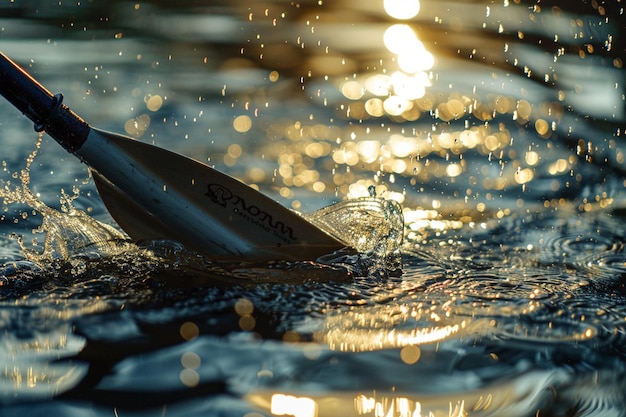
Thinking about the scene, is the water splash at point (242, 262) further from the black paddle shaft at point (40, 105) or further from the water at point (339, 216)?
the black paddle shaft at point (40, 105)

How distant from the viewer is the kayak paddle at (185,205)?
464 centimetres

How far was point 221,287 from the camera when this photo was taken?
14.0 feet

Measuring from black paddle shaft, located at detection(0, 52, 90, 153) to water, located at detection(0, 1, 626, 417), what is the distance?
535mm

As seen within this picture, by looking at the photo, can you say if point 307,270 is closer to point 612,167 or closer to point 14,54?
point 612,167

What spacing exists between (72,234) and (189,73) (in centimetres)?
410

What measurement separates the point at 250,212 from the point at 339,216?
25.4 inches

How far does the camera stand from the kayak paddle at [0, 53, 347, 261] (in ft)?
15.2

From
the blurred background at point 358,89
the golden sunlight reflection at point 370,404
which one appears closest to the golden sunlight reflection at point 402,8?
the blurred background at point 358,89

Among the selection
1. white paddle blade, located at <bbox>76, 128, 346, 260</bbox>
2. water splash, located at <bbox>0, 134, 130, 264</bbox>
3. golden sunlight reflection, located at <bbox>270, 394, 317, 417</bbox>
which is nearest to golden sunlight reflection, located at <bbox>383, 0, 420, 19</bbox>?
white paddle blade, located at <bbox>76, 128, 346, 260</bbox>

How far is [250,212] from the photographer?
486cm

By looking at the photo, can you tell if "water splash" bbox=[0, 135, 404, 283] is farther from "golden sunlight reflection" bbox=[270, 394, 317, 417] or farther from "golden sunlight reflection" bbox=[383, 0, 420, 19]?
"golden sunlight reflection" bbox=[383, 0, 420, 19]

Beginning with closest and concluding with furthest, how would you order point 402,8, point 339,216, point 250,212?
point 250,212 → point 339,216 → point 402,8

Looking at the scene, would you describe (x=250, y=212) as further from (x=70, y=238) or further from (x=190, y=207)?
(x=70, y=238)

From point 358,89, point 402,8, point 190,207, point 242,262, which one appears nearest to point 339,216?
point 242,262
